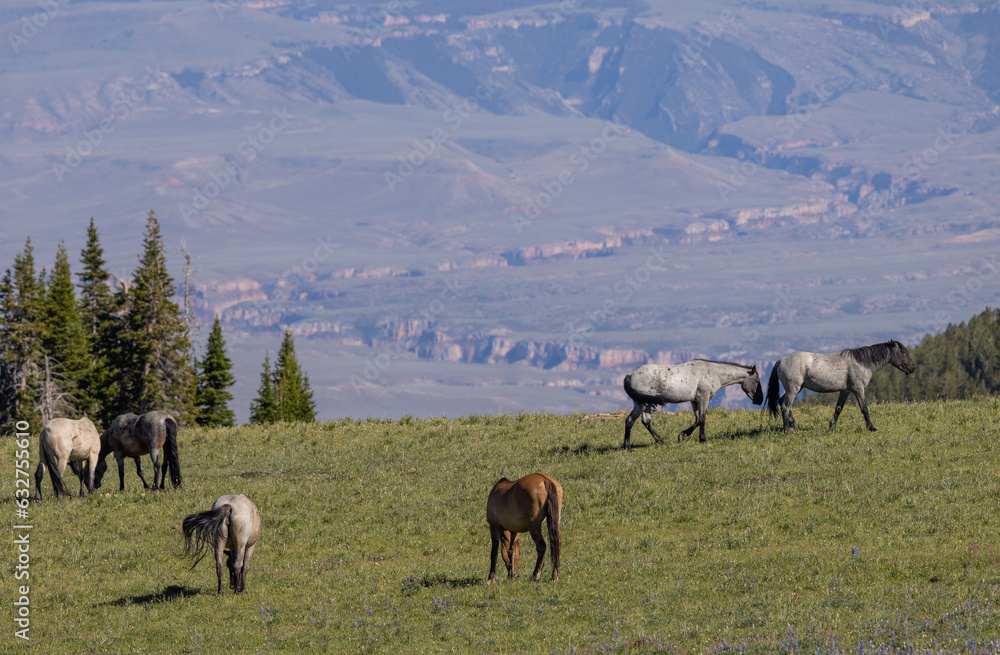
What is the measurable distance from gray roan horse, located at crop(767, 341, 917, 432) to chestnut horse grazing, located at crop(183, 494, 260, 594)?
1630 centimetres

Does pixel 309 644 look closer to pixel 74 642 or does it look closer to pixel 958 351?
pixel 74 642

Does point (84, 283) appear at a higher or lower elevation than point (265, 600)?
higher

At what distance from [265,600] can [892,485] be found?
1373 centimetres

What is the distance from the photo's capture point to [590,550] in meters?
22.6

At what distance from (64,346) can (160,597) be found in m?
57.1

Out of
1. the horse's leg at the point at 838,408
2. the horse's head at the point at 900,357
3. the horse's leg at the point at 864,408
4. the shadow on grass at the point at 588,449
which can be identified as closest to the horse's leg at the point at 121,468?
the shadow on grass at the point at 588,449

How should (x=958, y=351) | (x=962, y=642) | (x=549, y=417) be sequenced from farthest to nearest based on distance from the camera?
(x=958, y=351) → (x=549, y=417) → (x=962, y=642)

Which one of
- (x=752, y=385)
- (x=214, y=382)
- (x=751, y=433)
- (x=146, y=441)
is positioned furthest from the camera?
(x=214, y=382)

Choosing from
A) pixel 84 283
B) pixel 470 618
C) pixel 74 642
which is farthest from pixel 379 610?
pixel 84 283

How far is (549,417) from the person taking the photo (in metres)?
41.1

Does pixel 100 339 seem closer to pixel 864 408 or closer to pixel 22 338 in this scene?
pixel 22 338

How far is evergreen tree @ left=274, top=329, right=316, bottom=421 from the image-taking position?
331 ft

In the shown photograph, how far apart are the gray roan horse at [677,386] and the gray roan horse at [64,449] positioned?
48.8 ft

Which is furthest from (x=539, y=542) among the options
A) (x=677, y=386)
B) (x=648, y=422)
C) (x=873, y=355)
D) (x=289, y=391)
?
(x=289, y=391)
